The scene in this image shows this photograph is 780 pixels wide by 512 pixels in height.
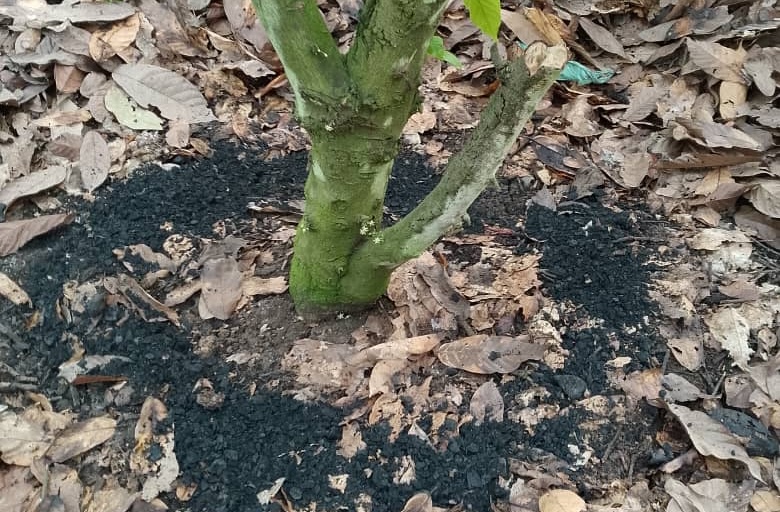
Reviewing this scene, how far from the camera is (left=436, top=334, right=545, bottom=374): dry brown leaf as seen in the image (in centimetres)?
151

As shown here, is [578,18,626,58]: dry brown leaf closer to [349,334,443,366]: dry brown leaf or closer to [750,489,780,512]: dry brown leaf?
[349,334,443,366]: dry brown leaf

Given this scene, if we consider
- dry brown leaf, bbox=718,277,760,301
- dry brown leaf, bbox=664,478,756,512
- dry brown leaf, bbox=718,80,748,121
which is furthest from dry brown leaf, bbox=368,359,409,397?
dry brown leaf, bbox=718,80,748,121

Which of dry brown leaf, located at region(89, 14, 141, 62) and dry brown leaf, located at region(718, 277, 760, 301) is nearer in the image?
dry brown leaf, located at region(718, 277, 760, 301)

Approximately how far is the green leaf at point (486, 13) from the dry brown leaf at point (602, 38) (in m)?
1.67

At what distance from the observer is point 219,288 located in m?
1.65

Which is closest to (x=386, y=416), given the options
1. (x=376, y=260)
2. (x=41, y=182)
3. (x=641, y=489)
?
(x=376, y=260)

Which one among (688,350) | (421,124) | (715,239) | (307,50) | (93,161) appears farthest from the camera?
(421,124)

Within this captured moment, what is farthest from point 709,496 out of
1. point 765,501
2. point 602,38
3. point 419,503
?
point 602,38

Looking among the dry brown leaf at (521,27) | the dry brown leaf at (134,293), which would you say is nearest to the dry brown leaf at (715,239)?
the dry brown leaf at (521,27)

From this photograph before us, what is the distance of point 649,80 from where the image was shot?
94.0 inches

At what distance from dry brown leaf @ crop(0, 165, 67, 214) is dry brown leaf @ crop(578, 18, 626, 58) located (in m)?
1.88

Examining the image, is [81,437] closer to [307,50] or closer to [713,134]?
[307,50]

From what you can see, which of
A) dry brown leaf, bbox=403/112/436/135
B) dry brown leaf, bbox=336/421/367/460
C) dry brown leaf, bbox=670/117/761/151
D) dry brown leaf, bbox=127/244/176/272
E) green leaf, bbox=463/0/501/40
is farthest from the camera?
dry brown leaf, bbox=403/112/436/135

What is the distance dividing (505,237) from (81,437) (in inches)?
46.0
